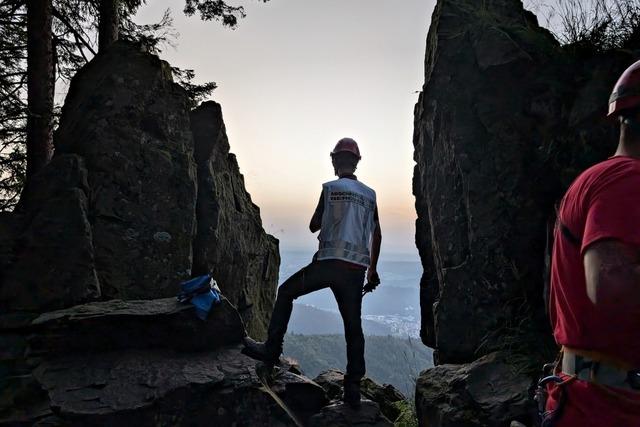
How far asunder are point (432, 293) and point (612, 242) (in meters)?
5.98

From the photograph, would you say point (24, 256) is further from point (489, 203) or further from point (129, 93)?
point (489, 203)

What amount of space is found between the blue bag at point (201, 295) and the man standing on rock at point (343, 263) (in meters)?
0.79

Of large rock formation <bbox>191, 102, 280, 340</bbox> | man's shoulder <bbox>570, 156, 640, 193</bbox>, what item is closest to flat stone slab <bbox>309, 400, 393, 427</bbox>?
man's shoulder <bbox>570, 156, 640, 193</bbox>

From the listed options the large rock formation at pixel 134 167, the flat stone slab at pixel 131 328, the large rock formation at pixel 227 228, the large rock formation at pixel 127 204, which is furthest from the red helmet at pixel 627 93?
the large rock formation at pixel 227 228

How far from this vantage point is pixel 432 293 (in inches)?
291

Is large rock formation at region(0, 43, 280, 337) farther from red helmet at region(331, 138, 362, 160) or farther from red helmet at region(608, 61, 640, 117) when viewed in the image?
red helmet at region(608, 61, 640, 117)

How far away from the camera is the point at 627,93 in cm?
195

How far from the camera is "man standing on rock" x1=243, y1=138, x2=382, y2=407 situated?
525 centimetres

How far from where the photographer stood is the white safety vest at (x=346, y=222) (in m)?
5.29

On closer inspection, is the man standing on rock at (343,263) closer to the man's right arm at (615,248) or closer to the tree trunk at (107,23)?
the man's right arm at (615,248)

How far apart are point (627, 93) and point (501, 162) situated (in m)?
4.05

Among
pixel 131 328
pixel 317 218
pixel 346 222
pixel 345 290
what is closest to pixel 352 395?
pixel 345 290

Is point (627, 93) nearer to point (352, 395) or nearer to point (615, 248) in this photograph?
point (615, 248)

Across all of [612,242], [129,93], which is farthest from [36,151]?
[612,242]
